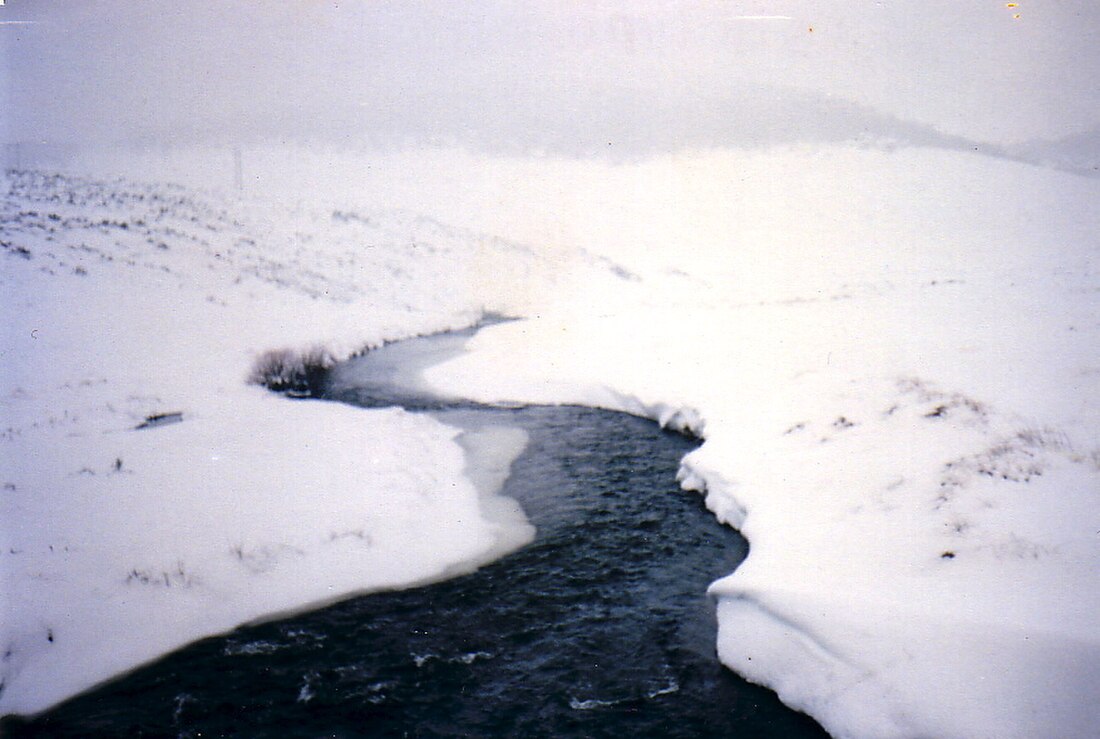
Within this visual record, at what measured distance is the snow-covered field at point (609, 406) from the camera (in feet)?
23.3

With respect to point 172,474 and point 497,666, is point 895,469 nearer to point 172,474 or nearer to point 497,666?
point 497,666

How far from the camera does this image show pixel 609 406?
63.3ft

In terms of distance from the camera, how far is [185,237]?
33594 millimetres

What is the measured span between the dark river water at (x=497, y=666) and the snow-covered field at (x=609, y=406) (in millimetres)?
443

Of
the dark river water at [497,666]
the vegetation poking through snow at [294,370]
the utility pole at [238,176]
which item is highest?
the utility pole at [238,176]

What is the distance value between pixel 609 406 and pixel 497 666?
12046 mm

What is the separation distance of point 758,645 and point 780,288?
3295 centimetres

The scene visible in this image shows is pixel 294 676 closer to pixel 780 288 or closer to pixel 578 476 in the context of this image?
pixel 578 476

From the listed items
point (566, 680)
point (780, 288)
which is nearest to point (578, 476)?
point (566, 680)

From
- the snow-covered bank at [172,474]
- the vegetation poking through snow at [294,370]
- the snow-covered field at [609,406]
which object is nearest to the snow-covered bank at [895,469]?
the snow-covered field at [609,406]

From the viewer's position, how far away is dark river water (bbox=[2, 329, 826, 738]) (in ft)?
22.2

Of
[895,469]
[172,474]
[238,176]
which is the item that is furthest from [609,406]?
[238,176]

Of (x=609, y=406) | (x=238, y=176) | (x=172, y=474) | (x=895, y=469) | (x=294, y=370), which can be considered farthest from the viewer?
(x=238, y=176)

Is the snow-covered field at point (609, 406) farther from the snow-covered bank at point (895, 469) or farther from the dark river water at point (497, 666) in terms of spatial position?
the dark river water at point (497, 666)
